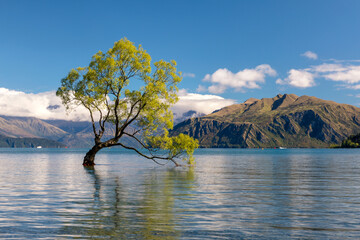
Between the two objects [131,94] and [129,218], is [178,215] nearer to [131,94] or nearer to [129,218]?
[129,218]

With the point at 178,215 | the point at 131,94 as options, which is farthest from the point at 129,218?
the point at 131,94

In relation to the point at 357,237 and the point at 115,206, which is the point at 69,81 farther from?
the point at 357,237

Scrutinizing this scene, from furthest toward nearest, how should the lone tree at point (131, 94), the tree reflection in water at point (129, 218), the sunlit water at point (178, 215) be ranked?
1. the lone tree at point (131, 94)
2. the sunlit water at point (178, 215)
3. the tree reflection in water at point (129, 218)

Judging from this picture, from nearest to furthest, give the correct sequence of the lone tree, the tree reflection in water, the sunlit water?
the tree reflection in water < the sunlit water < the lone tree

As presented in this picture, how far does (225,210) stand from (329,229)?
7.30 metres

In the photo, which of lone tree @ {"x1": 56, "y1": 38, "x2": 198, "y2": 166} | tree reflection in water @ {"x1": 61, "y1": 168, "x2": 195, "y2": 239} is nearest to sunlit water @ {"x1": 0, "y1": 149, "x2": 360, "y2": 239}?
tree reflection in water @ {"x1": 61, "y1": 168, "x2": 195, "y2": 239}

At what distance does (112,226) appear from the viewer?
1831 centimetres

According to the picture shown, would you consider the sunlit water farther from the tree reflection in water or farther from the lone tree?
the lone tree

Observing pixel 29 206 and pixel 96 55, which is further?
pixel 96 55

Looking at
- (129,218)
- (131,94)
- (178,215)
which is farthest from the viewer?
(131,94)

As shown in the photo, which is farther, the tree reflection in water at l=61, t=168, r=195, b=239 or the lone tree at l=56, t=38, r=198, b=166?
the lone tree at l=56, t=38, r=198, b=166

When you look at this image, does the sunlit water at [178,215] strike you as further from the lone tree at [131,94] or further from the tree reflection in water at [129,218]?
the lone tree at [131,94]

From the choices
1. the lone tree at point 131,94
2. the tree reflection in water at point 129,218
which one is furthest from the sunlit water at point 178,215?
the lone tree at point 131,94

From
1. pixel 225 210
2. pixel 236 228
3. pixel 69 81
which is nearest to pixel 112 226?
pixel 236 228
